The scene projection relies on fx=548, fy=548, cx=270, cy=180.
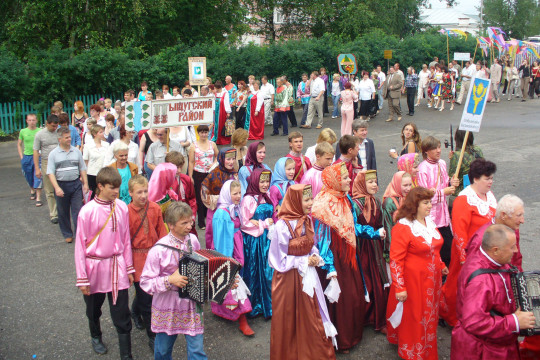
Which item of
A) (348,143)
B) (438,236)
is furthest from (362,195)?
(348,143)

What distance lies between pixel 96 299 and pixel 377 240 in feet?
9.43

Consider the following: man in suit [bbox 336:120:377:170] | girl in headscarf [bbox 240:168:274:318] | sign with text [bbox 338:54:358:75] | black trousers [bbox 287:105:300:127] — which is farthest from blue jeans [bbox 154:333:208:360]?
sign with text [bbox 338:54:358:75]

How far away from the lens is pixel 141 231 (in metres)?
5.32

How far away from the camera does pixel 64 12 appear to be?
2134cm

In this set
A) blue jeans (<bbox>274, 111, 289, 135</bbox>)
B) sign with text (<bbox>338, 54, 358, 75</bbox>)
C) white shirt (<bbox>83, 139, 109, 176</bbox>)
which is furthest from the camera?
sign with text (<bbox>338, 54, 358, 75</bbox>)

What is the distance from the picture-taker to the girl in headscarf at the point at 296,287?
4883mm

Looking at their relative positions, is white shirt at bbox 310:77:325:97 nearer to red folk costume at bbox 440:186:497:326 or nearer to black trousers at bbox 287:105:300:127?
black trousers at bbox 287:105:300:127

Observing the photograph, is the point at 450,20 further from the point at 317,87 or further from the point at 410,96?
the point at 317,87

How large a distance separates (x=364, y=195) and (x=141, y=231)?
7.57 feet

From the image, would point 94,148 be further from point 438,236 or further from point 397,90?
point 397,90

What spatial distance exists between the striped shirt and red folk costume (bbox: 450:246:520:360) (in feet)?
20.3

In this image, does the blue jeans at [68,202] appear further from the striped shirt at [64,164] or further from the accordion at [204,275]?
the accordion at [204,275]

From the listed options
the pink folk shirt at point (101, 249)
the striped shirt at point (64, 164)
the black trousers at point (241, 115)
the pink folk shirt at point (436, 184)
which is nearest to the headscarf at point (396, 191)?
the pink folk shirt at point (436, 184)

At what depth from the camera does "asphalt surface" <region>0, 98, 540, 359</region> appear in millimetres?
5535
